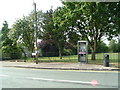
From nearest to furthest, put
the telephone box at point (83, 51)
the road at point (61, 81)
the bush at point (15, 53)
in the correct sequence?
the road at point (61, 81), the telephone box at point (83, 51), the bush at point (15, 53)

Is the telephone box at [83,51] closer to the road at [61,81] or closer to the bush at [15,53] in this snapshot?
the road at [61,81]

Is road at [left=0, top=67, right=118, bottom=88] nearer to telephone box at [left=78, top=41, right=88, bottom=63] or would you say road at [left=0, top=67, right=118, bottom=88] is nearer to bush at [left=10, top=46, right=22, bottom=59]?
telephone box at [left=78, top=41, right=88, bottom=63]

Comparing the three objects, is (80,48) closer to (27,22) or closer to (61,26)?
(61,26)

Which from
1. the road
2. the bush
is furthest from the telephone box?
the bush

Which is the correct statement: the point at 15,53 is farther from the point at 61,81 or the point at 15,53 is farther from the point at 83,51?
the point at 61,81

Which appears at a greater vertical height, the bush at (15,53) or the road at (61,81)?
the bush at (15,53)

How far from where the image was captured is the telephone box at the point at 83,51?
19000mm

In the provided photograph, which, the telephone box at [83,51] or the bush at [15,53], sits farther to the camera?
the bush at [15,53]

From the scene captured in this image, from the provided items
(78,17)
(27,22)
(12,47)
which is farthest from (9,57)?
(78,17)

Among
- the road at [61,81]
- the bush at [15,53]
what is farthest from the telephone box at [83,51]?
the bush at [15,53]

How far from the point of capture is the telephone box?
1900 cm

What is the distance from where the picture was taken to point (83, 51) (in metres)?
19.1

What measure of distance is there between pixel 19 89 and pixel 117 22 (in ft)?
52.9

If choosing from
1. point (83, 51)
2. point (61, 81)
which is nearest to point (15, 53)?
point (83, 51)
